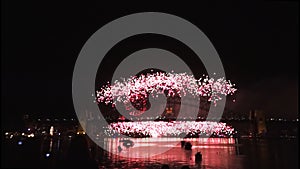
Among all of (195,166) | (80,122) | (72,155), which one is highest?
(80,122)

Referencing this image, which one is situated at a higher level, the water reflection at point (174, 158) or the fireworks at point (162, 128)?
the fireworks at point (162, 128)

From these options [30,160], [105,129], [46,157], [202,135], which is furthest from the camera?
[202,135]

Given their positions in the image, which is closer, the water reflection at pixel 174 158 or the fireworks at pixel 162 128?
the water reflection at pixel 174 158

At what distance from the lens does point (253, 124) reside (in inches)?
4267

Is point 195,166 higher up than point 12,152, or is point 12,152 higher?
point 12,152

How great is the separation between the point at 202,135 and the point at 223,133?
1002 cm

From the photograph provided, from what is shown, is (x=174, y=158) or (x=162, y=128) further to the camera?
(x=162, y=128)

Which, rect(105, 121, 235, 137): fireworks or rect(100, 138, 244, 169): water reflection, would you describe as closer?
rect(100, 138, 244, 169): water reflection

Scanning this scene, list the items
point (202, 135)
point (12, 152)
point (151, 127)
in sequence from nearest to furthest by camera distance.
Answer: point (12, 152), point (151, 127), point (202, 135)

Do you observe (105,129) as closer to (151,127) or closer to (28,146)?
(151,127)

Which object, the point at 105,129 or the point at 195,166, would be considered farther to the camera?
the point at 105,129

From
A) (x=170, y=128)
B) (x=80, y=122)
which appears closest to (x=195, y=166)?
(x=80, y=122)

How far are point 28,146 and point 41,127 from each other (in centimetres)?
8387

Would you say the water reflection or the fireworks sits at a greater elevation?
the fireworks
